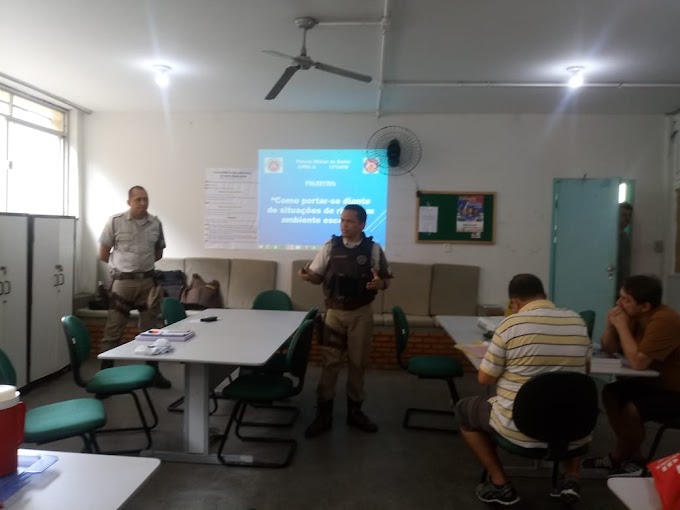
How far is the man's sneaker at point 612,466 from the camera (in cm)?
292

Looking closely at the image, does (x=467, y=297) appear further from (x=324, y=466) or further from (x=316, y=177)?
(x=324, y=466)

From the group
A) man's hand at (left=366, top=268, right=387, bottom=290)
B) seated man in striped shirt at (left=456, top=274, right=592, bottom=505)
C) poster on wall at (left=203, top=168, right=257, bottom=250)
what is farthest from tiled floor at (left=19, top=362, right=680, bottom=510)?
poster on wall at (left=203, top=168, right=257, bottom=250)

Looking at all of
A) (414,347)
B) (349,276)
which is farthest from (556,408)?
(414,347)

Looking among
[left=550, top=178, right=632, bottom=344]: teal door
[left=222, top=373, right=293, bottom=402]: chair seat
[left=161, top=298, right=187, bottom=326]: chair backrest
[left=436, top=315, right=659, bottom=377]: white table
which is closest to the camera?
[left=436, top=315, right=659, bottom=377]: white table

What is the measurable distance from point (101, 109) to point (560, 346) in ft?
18.7

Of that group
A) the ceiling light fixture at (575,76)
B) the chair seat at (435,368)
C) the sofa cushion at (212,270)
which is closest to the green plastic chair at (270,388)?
the chair seat at (435,368)

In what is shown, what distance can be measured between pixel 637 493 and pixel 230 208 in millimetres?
5186

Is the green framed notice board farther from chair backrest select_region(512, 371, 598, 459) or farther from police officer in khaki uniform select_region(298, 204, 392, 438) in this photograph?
chair backrest select_region(512, 371, 598, 459)

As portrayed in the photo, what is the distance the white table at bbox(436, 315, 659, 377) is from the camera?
2564 mm

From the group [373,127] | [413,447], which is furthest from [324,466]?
[373,127]

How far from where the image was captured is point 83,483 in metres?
1.32

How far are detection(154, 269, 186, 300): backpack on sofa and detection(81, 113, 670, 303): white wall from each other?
0.35 metres

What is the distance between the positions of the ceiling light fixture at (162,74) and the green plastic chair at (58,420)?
2752mm

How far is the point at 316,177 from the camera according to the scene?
5863 mm
